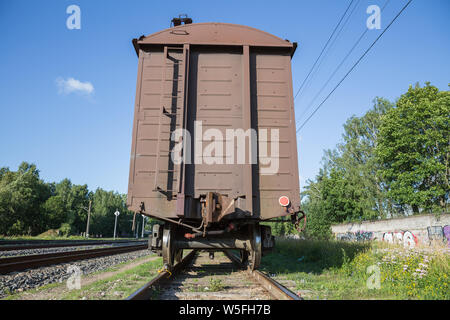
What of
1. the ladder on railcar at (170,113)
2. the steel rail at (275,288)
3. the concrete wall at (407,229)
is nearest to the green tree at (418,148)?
the concrete wall at (407,229)

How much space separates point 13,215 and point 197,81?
4803cm

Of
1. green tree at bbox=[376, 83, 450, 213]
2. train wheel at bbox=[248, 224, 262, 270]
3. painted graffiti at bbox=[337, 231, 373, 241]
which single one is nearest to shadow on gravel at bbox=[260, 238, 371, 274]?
train wheel at bbox=[248, 224, 262, 270]

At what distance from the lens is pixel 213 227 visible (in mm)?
5504

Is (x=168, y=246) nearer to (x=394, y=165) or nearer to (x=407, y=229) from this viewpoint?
(x=407, y=229)

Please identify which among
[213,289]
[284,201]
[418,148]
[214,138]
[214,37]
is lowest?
[213,289]

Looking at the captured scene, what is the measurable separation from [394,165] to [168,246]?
25309 millimetres

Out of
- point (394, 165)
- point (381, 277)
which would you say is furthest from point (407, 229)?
point (381, 277)

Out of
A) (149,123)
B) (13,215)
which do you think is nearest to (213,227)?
(149,123)

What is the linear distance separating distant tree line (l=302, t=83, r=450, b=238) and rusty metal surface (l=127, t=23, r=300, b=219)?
50.3 ft

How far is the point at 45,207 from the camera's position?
51500 mm

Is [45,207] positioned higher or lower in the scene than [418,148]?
lower

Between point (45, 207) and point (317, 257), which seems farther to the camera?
point (45, 207)

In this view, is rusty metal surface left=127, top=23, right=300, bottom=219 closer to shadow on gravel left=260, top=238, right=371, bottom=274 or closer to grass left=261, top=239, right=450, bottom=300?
grass left=261, top=239, right=450, bottom=300

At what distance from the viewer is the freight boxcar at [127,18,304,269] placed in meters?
4.90
